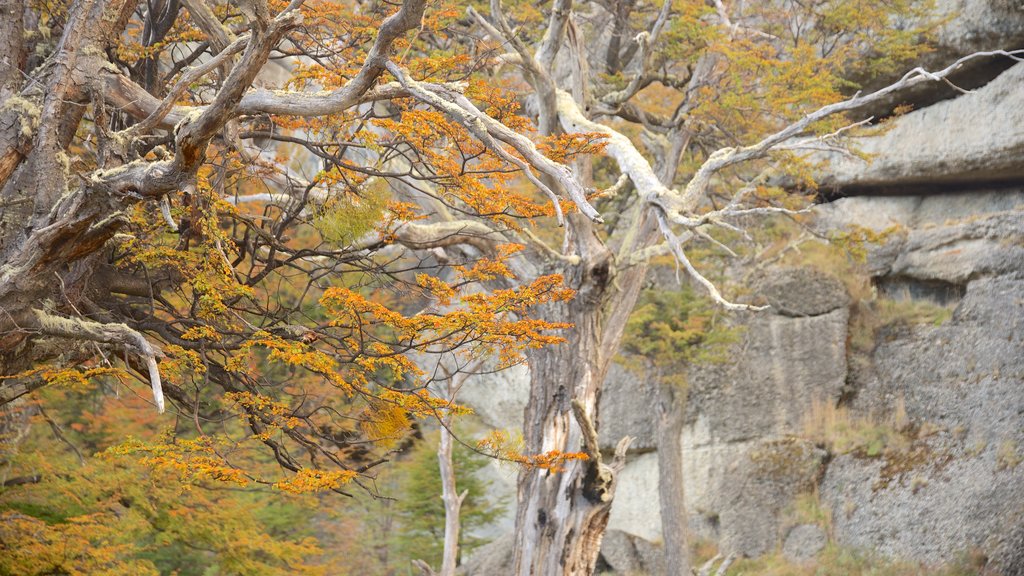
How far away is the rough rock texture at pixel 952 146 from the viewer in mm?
16141

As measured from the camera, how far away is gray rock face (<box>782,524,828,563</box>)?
15023 mm

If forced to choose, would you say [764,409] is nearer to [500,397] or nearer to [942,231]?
[942,231]

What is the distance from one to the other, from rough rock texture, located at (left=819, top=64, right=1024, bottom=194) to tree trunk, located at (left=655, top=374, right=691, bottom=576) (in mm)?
4921

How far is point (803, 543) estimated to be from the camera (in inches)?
601

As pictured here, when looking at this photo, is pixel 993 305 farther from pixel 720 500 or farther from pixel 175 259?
pixel 175 259

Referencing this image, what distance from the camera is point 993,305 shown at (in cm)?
1488

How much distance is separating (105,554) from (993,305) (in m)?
13.0

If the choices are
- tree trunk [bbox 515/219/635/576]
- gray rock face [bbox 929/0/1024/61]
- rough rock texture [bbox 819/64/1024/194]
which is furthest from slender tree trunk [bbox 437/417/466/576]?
gray rock face [bbox 929/0/1024/61]

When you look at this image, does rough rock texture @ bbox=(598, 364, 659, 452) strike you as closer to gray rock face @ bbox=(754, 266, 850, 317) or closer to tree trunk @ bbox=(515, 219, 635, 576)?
gray rock face @ bbox=(754, 266, 850, 317)

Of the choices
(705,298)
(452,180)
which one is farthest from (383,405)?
(705,298)

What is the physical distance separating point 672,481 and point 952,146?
7813 millimetres

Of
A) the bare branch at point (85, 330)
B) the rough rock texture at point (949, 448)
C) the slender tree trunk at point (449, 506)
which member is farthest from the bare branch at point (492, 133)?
the rough rock texture at point (949, 448)

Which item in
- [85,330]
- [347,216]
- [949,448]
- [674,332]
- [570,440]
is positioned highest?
[674,332]

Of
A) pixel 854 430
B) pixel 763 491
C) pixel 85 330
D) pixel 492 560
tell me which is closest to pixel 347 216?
pixel 85 330
